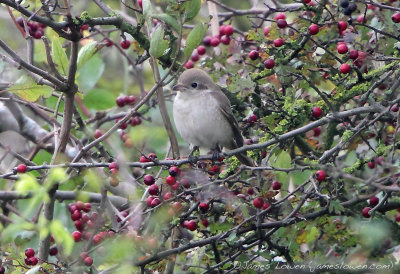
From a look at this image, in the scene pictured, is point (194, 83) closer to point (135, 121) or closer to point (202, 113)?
point (202, 113)

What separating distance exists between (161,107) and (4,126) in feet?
5.93

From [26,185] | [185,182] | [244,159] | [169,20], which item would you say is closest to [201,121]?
[244,159]

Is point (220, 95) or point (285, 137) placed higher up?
point (285, 137)

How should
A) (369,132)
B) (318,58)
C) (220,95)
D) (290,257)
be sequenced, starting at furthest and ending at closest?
1. (220,95)
2. (318,58)
3. (369,132)
4. (290,257)

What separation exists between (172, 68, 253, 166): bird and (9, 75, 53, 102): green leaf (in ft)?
4.57

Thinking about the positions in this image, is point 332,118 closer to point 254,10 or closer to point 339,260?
point 339,260

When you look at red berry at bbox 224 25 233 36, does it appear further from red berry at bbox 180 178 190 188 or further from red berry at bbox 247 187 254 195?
red berry at bbox 180 178 190 188

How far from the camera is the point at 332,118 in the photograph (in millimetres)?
3854

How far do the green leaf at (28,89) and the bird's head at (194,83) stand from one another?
1.46 metres

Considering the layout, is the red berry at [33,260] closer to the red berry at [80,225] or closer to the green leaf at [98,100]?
the red berry at [80,225]

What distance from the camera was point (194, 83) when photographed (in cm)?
568

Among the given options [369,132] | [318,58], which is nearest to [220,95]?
[318,58]

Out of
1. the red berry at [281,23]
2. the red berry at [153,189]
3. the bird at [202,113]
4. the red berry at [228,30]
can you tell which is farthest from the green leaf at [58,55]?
the red berry at [228,30]

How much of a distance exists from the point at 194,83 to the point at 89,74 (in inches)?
37.0
